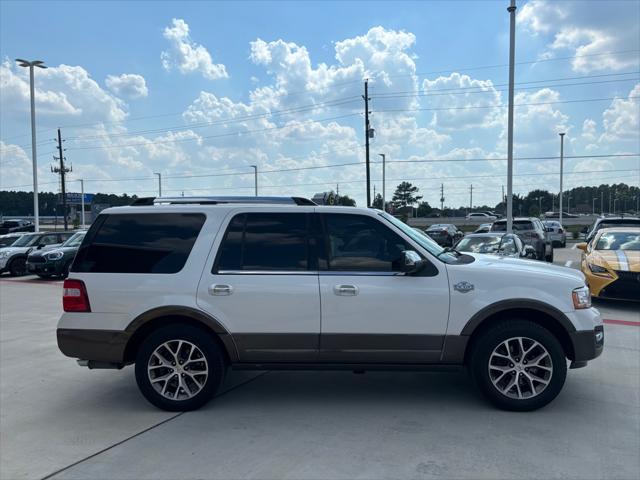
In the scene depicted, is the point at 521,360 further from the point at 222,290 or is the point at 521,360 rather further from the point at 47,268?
the point at 47,268

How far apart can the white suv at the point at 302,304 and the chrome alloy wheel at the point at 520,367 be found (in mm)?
11

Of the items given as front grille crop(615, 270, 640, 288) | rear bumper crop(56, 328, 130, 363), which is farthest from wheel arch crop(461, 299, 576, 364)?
front grille crop(615, 270, 640, 288)

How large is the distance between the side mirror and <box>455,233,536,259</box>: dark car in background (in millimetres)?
7150

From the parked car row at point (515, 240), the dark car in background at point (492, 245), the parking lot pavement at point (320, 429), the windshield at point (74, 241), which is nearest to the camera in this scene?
the parking lot pavement at point (320, 429)

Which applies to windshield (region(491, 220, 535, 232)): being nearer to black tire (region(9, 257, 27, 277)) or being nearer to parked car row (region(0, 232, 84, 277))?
parked car row (region(0, 232, 84, 277))

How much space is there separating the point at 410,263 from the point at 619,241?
856 centimetres

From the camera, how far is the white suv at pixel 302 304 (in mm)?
4484

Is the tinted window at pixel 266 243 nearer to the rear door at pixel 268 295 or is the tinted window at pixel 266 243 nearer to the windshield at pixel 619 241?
the rear door at pixel 268 295

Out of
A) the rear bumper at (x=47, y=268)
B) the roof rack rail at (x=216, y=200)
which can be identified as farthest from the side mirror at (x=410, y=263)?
the rear bumper at (x=47, y=268)

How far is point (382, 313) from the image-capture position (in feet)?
14.7

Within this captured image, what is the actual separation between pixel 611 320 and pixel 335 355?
6464mm

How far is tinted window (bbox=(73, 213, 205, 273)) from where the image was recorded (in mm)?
4695

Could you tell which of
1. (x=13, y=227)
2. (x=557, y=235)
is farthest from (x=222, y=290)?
(x=13, y=227)

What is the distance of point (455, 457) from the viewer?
369 centimetres
